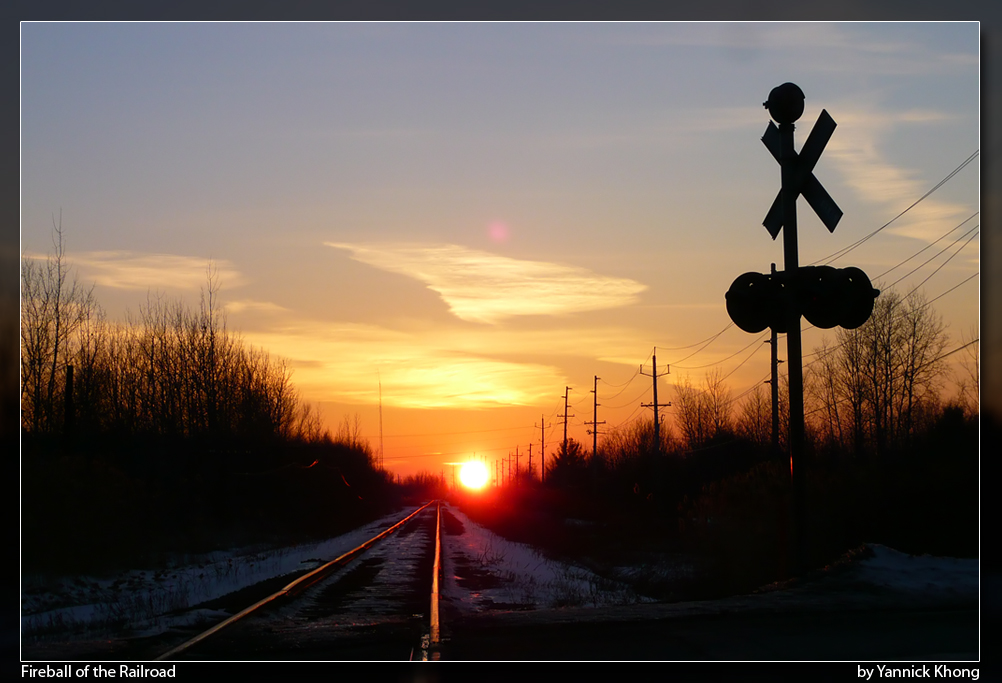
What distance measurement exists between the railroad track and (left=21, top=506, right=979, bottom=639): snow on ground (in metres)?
0.75

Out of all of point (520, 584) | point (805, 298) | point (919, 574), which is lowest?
point (520, 584)

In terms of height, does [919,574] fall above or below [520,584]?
above

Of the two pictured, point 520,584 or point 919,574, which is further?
point 520,584

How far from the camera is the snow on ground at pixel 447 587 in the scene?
437 inches

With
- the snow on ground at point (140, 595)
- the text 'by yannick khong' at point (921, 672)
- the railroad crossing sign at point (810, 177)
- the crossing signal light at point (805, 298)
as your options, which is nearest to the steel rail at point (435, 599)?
the snow on ground at point (140, 595)

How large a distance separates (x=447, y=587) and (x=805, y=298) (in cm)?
1007

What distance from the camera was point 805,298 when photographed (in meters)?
9.57

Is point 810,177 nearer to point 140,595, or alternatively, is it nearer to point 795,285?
point 795,285

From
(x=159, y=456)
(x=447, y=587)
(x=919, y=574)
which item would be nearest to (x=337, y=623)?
(x=447, y=587)

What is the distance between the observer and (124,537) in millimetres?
22422

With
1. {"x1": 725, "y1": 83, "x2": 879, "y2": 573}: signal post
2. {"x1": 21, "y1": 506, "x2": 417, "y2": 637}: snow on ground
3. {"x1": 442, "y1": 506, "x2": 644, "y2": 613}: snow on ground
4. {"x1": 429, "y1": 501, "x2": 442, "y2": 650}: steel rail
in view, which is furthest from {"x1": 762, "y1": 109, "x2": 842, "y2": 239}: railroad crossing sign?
{"x1": 21, "y1": 506, "x2": 417, "y2": 637}: snow on ground

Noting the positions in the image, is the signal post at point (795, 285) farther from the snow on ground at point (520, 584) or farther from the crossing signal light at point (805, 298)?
the snow on ground at point (520, 584)

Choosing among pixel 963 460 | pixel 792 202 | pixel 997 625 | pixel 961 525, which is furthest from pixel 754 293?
pixel 963 460

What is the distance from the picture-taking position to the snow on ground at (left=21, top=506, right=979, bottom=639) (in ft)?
36.4
